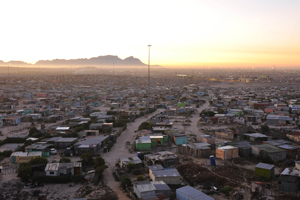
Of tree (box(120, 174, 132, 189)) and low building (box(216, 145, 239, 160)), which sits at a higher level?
low building (box(216, 145, 239, 160))

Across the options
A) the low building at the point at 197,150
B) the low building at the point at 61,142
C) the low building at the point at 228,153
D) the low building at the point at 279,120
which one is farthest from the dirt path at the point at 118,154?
the low building at the point at 279,120

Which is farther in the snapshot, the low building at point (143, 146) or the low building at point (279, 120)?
the low building at point (279, 120)

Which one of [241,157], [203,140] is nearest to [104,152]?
[203,140]

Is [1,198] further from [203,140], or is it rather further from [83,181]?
[203,140]

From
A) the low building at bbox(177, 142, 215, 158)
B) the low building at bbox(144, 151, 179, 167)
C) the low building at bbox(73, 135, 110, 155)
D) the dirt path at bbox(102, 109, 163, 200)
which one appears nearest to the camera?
the dirt path at bbox(102, 109, 163, 200)

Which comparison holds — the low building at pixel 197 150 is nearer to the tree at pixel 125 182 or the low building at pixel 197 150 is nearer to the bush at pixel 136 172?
the bush at pixel 136 172

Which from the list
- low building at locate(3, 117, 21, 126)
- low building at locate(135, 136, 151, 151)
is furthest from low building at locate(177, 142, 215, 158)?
low building at locate(3, 117, 21, 126)

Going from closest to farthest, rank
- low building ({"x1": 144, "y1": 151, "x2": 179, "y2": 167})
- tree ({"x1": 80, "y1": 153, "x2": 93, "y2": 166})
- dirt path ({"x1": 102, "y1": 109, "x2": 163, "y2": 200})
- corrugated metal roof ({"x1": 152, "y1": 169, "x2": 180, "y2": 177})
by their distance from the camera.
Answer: dirt path ({"x1": 102, "y1": 109, "x2": 163, "y2": 200}), corrugated metal roof ({"x1": 152, "y1": 169, "x2": 180, "y2": 177}), low building ({"x1": 144, "y1": 151, "x2": 179, "y2": 167}), tree ({"x1": 80, "y1": 153, "x2": 93, "y2": 166})

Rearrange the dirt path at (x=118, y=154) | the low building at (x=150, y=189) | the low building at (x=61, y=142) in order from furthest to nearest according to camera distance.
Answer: the low building at (x=61, y=142) → the dirt path at (x=118, y=154) → the low building at (x=150, y=189)

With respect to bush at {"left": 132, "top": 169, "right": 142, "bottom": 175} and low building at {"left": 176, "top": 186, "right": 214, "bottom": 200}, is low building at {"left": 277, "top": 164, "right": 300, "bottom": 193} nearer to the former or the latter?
low building at {"left": 176, "top": 186, "right": 214, "bottom": 200}
